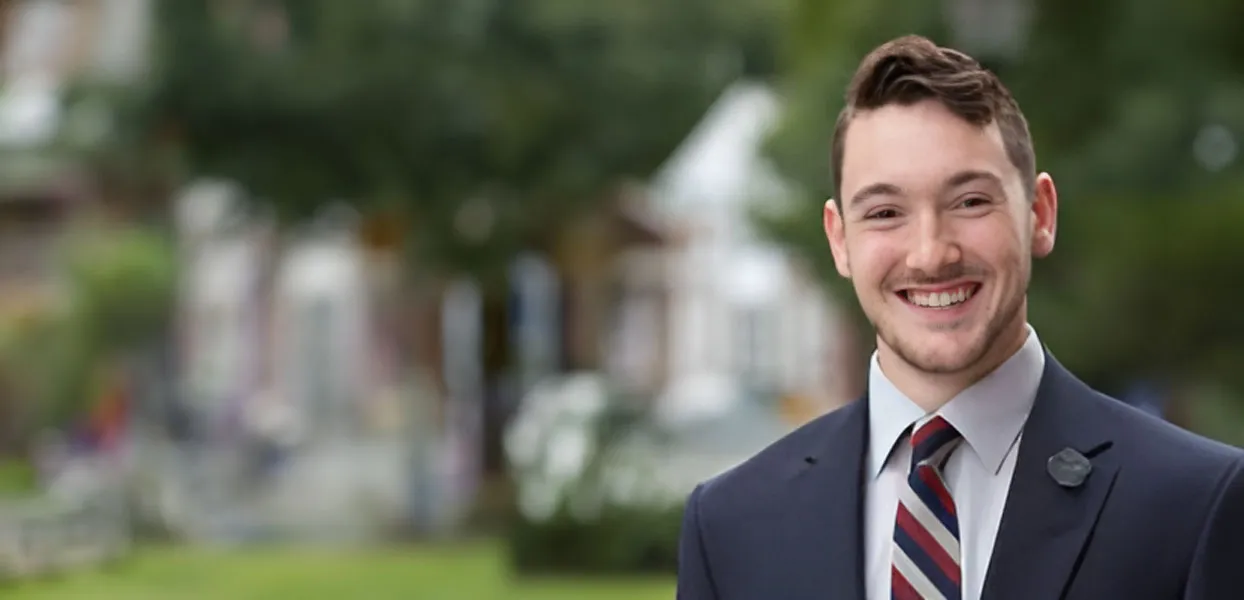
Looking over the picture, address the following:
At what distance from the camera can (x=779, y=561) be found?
987 millimetres

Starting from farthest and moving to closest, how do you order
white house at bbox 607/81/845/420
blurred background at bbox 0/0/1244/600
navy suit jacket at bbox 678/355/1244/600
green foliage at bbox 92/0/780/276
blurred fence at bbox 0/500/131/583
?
1. white house at bbox 607/81/845/420
2. green foliage at bbox 92/0/780/276
3. blurred fence at bbox 0/500/131/583
4. blurred background at bbox 0/0/1244/600
5. navy suit jacket at bbox 678/355/1244/600

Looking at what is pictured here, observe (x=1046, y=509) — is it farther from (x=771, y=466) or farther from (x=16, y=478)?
(x=16, y=478)

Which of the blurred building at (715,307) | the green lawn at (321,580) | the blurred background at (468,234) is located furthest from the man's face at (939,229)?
the blurred building at (715,307)

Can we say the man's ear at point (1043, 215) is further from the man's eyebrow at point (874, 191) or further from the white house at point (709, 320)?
the white house at point (709, 320)

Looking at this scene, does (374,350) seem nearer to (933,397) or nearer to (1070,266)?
(1070,266)

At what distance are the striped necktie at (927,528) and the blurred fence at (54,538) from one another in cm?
712

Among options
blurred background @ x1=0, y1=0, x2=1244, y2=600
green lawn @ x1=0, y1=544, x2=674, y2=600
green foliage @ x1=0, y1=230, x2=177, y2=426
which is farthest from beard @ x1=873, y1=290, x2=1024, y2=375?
green foliage @ x1=0, y1=230, x2=177, y2=426

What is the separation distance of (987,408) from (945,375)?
0.03m

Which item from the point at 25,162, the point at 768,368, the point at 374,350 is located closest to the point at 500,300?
the point at 374,350

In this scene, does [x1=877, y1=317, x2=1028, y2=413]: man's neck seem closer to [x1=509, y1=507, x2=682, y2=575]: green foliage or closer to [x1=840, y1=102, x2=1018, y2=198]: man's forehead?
[x1=840, y1=102, x2=1018, y2=198]: man's forehead

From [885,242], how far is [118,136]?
24.2 ft

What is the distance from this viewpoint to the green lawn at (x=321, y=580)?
678 cm

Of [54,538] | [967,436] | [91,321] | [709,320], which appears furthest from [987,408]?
[709,320]

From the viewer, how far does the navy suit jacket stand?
896mm
